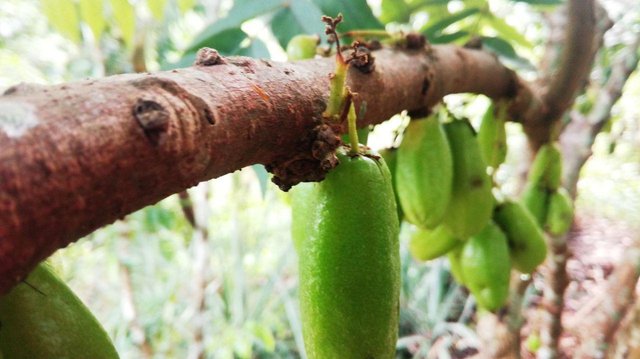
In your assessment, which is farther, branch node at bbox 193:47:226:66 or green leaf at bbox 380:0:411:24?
green leaf at bbox 380:0:411:24

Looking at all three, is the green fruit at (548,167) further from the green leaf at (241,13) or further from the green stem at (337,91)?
the green stem at (337,91)

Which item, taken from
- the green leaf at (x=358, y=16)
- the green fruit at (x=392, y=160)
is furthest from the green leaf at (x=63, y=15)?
the green fruit at (x=392, y=160)

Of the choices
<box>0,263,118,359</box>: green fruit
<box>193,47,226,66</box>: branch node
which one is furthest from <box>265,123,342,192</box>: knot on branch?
<box>0,263,118,359</box>: green fruit

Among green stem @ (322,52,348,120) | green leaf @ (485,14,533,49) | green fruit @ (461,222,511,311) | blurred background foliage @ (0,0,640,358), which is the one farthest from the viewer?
blurred background foliage @ (0,0,640,358)

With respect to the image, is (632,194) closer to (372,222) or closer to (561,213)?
(561,213)

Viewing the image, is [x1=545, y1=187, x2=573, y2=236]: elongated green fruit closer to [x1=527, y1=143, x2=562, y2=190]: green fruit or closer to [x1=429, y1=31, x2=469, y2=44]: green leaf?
[x1=527, y1=143, x2=562, y2=190]: green fruit

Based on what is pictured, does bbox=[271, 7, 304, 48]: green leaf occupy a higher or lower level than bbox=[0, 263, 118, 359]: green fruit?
higher

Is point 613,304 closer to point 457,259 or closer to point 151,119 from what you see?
point 457,259

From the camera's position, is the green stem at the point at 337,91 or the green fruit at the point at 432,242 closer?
the green stem at the point at 337,91
